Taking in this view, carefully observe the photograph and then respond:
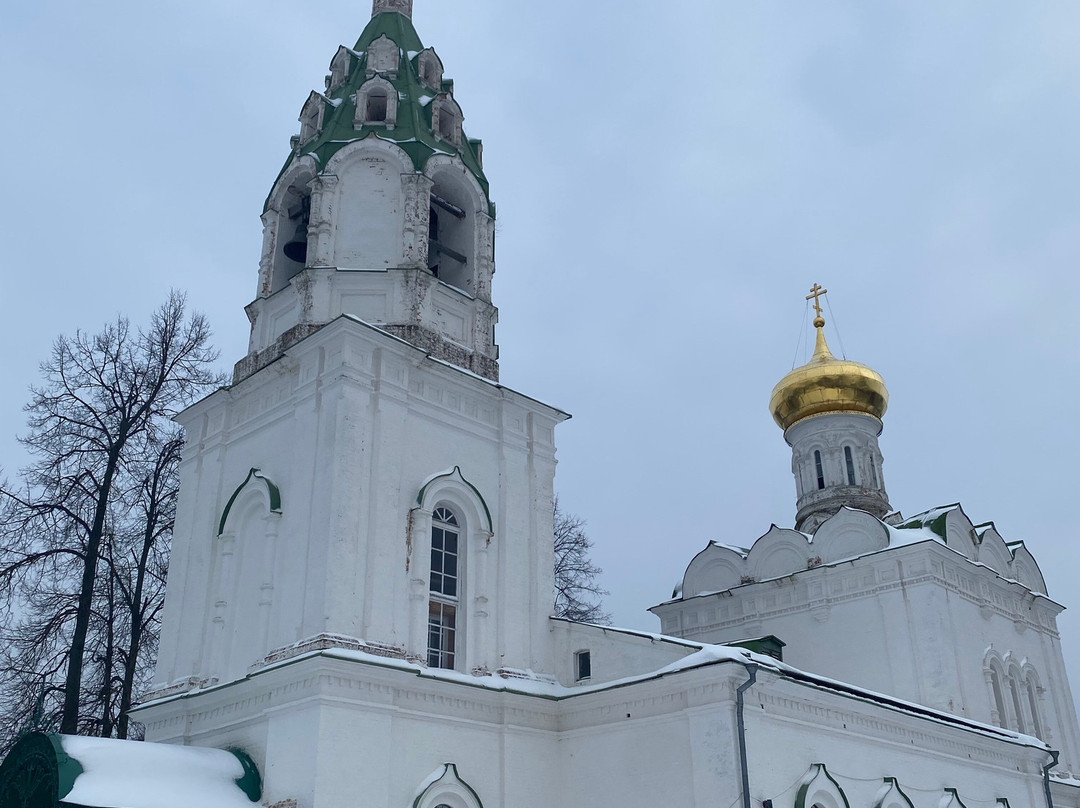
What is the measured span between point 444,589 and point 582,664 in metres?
1.86

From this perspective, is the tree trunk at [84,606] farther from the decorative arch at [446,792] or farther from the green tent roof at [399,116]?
the decorative arch at [446,792]

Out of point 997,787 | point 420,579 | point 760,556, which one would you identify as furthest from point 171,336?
point 997,787

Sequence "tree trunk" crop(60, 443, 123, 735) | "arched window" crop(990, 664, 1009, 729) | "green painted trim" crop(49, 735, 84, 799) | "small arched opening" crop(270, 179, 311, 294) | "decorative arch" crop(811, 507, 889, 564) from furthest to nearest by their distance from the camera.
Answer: "decorative arch" crop(811, 507, 889, 564)
"arched window" crop(990, 664, 1009, 729)
"small arched opening" crop(270, 179, 311, 294)
"tree trunk" crop(60, 443, 123, 735)
"green painted trim" crop(49, 735, 84, 799)

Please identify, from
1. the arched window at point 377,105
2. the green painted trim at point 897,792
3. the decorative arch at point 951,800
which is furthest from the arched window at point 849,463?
the arched window at point 377,105

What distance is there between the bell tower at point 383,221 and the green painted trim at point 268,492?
5.16ft

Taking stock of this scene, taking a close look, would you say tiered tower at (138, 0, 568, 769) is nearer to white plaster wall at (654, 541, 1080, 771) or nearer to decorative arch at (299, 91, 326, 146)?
decorative arch at (299, 91, 326, 146)

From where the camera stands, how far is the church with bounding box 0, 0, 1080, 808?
971 cm

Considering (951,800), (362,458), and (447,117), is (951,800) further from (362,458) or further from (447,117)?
(447,117)

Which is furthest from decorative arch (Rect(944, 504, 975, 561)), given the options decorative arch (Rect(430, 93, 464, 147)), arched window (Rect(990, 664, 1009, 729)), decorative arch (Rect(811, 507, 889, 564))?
decorative arch (Rect(430, 93, 464, 147))

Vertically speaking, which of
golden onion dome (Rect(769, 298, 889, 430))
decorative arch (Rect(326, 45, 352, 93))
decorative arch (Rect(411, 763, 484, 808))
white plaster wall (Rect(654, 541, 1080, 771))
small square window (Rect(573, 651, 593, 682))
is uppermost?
decorative arch (Rect(326, 45, 352, 93))

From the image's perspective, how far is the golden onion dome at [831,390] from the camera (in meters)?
19.7

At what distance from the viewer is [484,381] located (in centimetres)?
1230

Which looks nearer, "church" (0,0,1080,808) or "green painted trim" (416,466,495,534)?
"church" (0,0,1080,808)

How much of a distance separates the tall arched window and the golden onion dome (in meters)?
10.2
